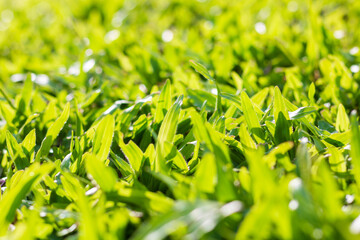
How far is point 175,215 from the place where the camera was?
2.94ft

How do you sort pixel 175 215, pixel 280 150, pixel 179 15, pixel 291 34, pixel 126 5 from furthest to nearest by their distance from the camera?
pixel 126 5 < pixel 179 15 < pixel 291 34 < pixel 280 150 < pixel 175 215

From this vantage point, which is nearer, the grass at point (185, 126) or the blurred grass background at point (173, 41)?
the grass at point (185, 126)

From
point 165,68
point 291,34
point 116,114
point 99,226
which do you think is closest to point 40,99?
point 116,114

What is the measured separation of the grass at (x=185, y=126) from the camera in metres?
0.94

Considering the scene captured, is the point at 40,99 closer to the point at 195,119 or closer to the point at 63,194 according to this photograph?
the point at 63,194

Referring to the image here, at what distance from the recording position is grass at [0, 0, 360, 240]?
94 centimetres

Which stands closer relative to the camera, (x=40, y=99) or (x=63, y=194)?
(x=63, y=194)

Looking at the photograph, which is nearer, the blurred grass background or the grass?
the grass

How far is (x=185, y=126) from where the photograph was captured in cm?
157

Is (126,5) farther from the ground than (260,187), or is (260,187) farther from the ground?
(126,5)

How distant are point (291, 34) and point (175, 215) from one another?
1.82 m

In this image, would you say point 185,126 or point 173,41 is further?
point 173,41

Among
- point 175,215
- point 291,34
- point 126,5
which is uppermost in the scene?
point 126,5

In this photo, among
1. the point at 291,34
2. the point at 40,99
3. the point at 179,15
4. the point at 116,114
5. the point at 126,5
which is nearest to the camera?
the point at 116,114
